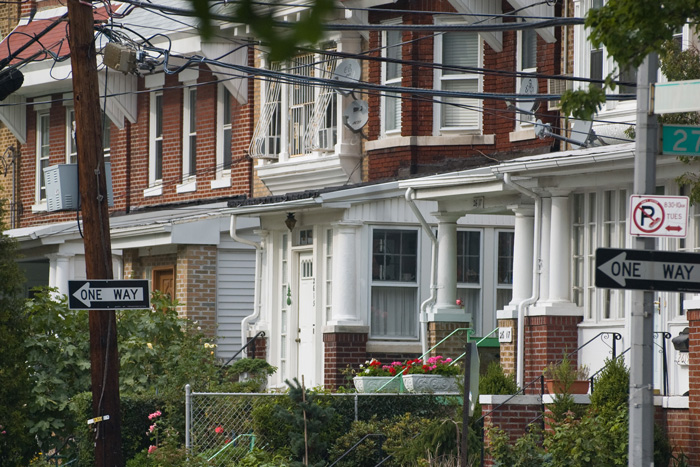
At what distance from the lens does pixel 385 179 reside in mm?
19828

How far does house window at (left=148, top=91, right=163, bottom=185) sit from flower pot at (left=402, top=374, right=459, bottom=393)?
36.5 feet

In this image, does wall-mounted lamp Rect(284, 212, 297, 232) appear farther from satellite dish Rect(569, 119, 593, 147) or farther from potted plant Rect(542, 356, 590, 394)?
potted plant Rect(542, 356, 590, 394)

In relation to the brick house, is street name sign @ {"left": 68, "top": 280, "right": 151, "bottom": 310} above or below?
below

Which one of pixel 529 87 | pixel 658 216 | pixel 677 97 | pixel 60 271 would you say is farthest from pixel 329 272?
pixel 677 97

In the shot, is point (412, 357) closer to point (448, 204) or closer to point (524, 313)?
point (448, 204)

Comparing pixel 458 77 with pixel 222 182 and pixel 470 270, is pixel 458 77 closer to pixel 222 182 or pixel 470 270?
pixel 470 270

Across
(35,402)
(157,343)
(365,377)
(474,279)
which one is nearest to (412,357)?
(474,279)

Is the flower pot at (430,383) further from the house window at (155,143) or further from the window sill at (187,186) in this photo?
the house window at (155,143)

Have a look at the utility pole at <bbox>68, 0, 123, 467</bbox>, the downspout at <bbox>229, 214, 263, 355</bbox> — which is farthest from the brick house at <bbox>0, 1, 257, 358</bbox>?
the utility pole at <bbox>68, 0, 123, 467</bbox>

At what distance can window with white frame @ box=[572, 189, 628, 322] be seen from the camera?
575 inches

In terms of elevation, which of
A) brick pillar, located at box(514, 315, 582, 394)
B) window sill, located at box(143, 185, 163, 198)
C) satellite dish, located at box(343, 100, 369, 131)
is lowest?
brick pillar, located at box(514, 315, 582, 394)

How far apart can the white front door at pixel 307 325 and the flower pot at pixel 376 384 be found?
105 inches

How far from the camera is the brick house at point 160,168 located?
22609 millimetres

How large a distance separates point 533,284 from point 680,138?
7.29 m
